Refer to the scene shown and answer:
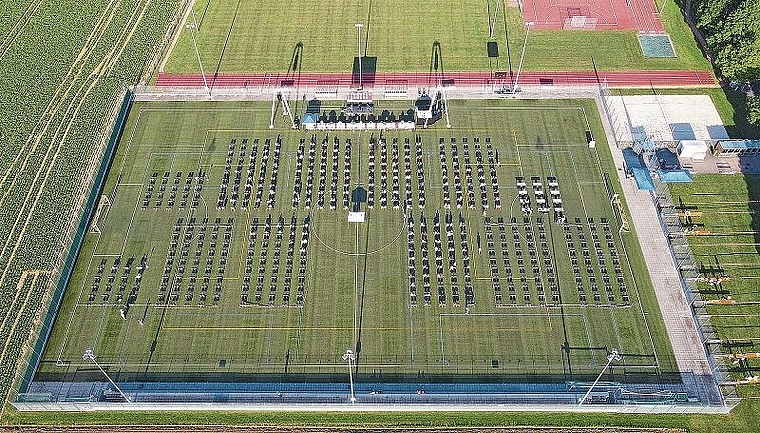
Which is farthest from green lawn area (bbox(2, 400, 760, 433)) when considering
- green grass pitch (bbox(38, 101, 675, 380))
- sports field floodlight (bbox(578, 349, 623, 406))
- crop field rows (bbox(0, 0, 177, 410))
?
crop field rows (bbox(0, 0, 177, 410))

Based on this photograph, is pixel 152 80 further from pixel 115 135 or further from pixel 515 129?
pixel 515 129

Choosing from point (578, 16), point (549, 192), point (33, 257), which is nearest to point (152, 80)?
point (33, 257)

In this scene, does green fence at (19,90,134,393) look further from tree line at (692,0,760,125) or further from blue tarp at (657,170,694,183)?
tree line at (692,0,760,125)

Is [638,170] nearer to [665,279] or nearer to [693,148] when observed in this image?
[693,148]

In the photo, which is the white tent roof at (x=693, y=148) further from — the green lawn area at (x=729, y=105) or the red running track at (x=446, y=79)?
the red running track at (x=446, y=79)

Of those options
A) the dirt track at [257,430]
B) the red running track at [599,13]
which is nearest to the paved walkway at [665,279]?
the dirt track at [257,430]

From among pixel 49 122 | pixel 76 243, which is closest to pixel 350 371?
pixel 76 243
